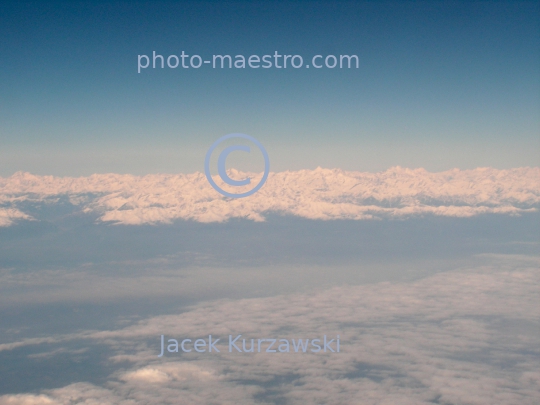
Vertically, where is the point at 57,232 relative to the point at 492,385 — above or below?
above

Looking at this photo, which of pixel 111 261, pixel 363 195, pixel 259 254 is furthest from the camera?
pixel 363 195

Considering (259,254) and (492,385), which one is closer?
(492,385)

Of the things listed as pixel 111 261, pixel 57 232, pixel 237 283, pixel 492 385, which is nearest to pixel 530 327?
pixel 492 385

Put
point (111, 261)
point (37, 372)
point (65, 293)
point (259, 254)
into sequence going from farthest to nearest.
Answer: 1. point (259, 254)
2. point (111, 261)
3. point (65, 293)
4. point (37, 372)

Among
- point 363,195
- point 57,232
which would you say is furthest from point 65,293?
point 363,195

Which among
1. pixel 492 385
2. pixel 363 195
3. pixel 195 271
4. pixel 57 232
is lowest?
pixel 492 385

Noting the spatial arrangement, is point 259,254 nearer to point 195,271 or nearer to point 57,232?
point 195,271

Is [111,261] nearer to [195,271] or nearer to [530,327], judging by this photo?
[195,271]
